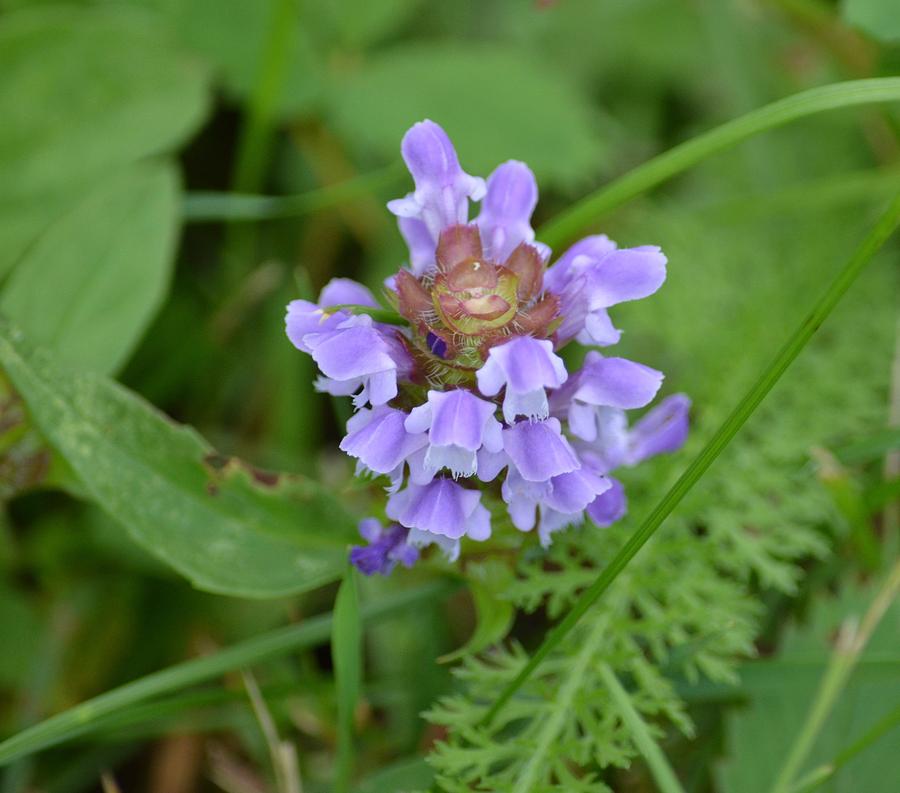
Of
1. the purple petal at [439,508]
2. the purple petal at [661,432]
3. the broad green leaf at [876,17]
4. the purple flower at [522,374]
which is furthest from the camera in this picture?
the broad green leaf at [876,17]

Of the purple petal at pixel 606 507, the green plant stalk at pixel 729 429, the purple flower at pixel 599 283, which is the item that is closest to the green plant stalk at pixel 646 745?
the green plant stalk at pixel 729 429

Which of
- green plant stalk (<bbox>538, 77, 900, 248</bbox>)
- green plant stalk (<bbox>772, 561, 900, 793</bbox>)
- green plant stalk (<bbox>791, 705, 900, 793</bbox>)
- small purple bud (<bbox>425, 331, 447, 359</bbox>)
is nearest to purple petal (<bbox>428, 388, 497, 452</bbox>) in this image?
small purple bud (<bbox>425, 331, 447, 359</bbox>)

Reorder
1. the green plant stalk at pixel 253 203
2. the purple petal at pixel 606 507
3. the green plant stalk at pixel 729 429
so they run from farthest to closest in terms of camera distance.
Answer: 1. the green plant stalk at pixel 253 203
2. the purple petal at pixel 606 507
3. the green plant stalk at pixel 729 429

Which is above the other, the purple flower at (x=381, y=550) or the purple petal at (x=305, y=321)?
the purple petal at (x=305, y=321)

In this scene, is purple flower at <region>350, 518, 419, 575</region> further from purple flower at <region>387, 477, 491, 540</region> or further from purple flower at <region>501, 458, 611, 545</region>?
purple flower at <region>501, 458, 611, 545</region>

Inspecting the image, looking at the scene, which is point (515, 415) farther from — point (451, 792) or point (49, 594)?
point (49, 594)

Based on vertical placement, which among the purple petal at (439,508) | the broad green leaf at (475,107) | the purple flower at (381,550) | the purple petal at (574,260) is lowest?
the purple flower at (381,550)

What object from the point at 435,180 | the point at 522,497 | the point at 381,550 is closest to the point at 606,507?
the point at 522,497

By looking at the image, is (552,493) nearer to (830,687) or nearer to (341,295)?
(341,295)

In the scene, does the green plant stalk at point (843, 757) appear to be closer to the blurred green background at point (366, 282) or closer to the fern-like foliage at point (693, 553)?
the blurred green background at point (366, 282)
